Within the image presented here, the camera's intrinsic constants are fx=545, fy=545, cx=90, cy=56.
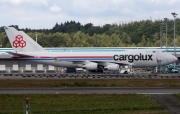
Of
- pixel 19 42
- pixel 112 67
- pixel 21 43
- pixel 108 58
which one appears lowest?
pixel 112 67

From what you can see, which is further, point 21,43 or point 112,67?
point 21,43

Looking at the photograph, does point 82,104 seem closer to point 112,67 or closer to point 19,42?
point 112,67

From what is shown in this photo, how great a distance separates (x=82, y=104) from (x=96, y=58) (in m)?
49.2

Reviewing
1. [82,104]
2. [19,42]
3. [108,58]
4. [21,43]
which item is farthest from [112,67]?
[82,104]

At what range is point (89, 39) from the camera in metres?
183

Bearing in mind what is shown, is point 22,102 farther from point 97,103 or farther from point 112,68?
point 112,68

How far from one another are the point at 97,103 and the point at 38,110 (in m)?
5.23

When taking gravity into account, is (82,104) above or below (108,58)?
below

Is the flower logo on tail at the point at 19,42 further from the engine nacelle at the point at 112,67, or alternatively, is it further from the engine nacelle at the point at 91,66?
the engine nacelle at the point at 112,67

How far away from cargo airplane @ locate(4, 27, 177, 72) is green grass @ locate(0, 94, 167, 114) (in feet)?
137

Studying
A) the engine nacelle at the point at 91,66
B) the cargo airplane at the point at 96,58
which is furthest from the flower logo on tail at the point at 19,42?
the engine nacelle at the point at 91,66

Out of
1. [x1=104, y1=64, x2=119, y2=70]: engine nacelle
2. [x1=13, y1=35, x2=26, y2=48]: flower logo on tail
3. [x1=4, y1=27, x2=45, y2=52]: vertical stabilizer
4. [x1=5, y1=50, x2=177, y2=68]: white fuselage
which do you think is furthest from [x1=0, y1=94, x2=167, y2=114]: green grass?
[x1=13, y1=35, x2=26, y2=48]: flower logo on tail

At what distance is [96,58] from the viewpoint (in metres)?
85.3

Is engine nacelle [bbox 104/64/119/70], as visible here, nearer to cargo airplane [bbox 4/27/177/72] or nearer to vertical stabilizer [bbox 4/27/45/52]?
cargo airplane [bbox 4/27/177/72]
